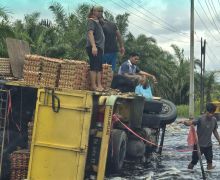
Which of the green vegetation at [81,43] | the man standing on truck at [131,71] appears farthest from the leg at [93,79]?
the green vegetation at [81,43]

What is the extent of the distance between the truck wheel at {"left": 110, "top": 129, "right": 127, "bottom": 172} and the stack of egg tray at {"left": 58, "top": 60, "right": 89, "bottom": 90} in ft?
4.64

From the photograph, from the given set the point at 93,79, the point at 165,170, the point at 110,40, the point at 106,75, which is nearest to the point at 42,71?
the point at 93,79

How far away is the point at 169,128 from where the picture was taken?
2431 cm

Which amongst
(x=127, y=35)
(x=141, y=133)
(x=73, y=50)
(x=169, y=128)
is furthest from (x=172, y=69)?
(x=141, y=133)

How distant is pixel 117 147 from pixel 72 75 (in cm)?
173

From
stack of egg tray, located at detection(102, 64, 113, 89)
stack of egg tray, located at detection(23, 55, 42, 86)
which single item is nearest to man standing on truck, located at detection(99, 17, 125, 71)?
stack of egg tray, located at detection(102, 64, 113, 89)

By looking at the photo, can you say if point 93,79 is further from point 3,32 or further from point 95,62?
point 3,32

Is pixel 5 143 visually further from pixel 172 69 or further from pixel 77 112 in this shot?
pixel 172 69

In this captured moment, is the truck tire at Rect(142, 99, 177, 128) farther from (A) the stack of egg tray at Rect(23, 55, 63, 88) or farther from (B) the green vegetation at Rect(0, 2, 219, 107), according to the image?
(B) the green vegetation at Rect(0, 2, 219, 107)

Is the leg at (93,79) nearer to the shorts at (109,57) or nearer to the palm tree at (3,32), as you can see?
the shorts at (109,57)

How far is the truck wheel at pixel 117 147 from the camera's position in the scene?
28.6 ft

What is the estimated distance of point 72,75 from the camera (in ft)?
25.6

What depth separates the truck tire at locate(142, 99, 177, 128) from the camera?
10602 millimetres

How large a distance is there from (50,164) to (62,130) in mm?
520
